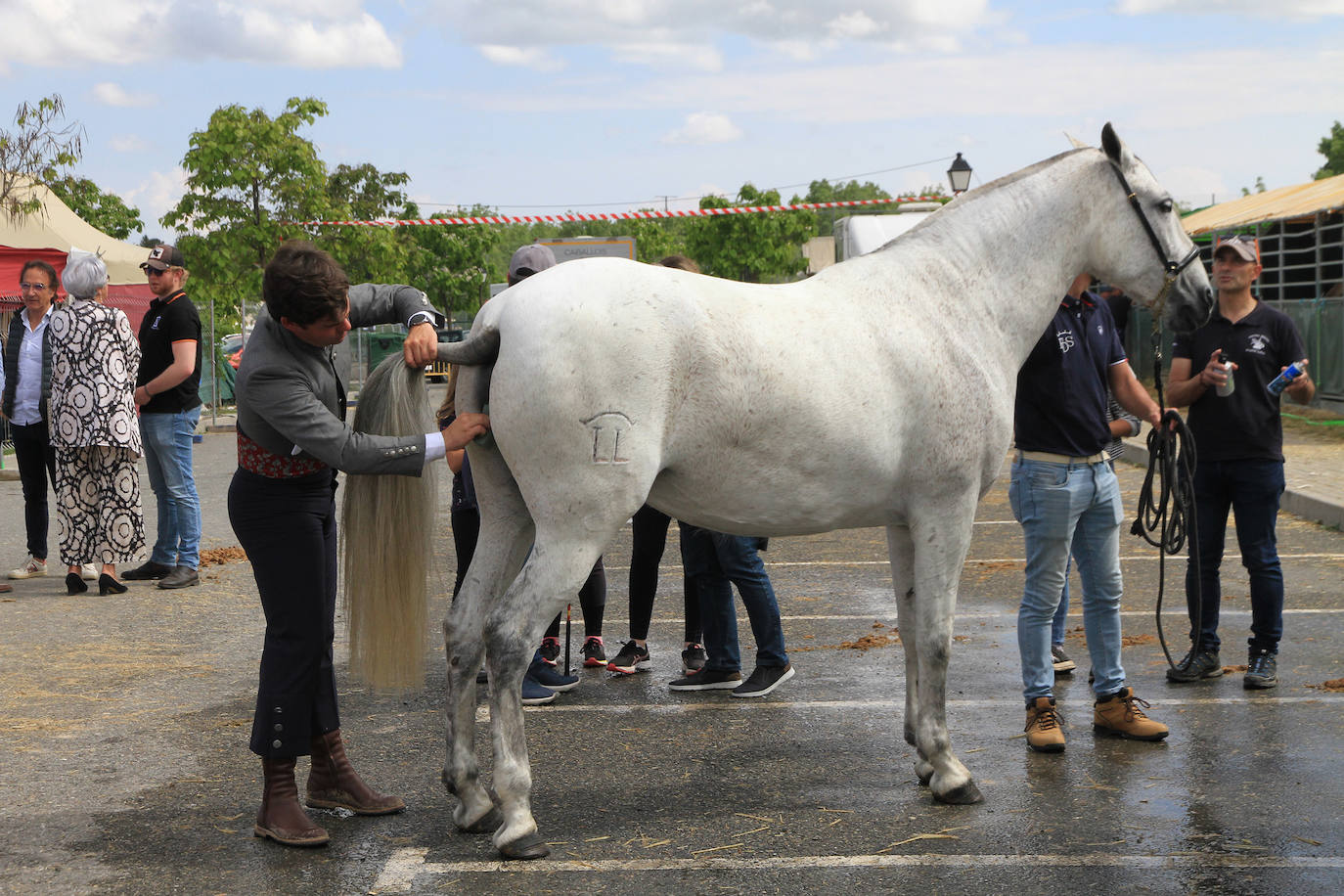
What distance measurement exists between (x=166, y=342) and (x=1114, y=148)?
637 centimetres

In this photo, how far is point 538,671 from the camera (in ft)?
20.2

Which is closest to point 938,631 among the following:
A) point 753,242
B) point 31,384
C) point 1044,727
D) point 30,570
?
point 1044,727

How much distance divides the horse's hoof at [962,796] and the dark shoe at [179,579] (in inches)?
238

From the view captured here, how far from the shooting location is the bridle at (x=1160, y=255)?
4.70 m

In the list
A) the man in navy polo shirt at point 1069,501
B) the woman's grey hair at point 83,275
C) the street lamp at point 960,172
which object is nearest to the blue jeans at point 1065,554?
the man in navy polo shirt at point 1069,501

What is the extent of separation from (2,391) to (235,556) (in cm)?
206

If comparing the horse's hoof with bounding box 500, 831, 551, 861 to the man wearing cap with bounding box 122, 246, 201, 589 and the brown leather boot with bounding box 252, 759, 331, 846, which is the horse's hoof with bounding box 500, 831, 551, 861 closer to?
the brown leather boot with bounding box 252, 759, 331, 846

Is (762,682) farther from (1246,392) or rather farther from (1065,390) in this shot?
(1246,392)

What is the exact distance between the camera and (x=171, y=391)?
341 inches

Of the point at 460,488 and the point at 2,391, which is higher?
the point at 2,391

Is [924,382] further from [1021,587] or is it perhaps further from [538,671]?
[1021,587]

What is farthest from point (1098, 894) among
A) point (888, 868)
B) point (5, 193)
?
point (5, 193)

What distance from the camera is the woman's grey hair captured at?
27.4 feet

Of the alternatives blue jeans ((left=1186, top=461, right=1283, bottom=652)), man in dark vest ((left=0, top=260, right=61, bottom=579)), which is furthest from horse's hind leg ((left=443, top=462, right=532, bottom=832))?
man in dark vest ((left=0, top=260, right=61, bottom=579))
